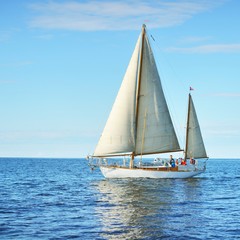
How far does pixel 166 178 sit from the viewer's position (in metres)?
65.2

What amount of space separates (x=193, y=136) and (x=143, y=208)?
35.3 m

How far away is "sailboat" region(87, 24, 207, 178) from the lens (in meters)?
62.0

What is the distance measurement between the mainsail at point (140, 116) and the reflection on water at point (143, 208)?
666 cm

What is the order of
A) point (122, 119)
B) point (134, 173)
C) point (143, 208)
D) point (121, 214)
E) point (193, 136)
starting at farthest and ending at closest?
point (193, 136)
point (134, 173)
point (122, 119)
point (143, 208)
point (121, 214)

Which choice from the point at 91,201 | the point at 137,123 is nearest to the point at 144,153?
the point at 137,123

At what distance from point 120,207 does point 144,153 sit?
2765cm

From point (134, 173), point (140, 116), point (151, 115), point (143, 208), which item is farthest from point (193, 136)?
point (143, 208)

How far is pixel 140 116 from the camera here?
6412 centimetres

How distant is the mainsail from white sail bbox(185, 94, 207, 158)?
4307 millimetres

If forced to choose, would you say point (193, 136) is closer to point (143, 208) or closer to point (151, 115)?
point (151, 115)

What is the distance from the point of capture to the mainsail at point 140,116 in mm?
61906

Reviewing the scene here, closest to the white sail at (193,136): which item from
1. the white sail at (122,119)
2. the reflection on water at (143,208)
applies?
the white sail at (122,119)

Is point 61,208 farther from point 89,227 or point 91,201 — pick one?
point 89,227

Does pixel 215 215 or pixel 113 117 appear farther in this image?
pixel 113 117
